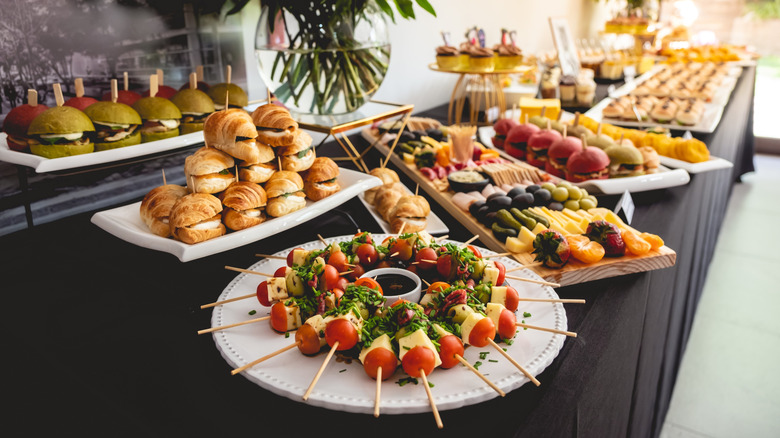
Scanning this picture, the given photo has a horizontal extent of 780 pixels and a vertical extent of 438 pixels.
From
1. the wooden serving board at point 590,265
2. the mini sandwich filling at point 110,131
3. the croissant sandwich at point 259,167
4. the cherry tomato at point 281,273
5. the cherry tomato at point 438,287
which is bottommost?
the wooden serving board at point 590,265

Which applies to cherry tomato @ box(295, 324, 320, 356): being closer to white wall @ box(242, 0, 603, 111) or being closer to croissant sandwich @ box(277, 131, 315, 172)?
croissant sandwich @ box(277, 131, 315, 172)

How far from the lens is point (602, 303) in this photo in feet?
3.41

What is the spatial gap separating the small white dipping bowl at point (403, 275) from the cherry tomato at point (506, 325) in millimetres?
149

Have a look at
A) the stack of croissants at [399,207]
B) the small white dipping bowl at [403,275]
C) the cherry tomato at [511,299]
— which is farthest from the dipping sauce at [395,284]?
the stack of croissants at [399,207]

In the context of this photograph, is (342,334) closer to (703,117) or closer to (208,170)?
(208,170)

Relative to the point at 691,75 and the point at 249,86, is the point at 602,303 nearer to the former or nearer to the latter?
the point at 249,86

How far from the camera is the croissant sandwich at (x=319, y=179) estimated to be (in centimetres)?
116

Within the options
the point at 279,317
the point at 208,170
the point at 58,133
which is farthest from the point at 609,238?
the point at 58,133

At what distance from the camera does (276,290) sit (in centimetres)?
86

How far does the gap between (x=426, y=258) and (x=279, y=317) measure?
29 cm

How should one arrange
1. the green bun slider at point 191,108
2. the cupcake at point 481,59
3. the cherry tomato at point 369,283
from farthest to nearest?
1. the cupcake at point 481,59
2. the green bun slider at point 191,108
3. the cherry tomato at point 369,283

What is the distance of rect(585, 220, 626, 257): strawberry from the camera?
44.4 inches

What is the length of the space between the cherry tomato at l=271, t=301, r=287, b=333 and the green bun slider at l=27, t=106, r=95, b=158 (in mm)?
635

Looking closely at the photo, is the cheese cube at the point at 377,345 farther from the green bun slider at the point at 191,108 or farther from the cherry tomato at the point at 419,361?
the green bun slider at the point at 191,108
